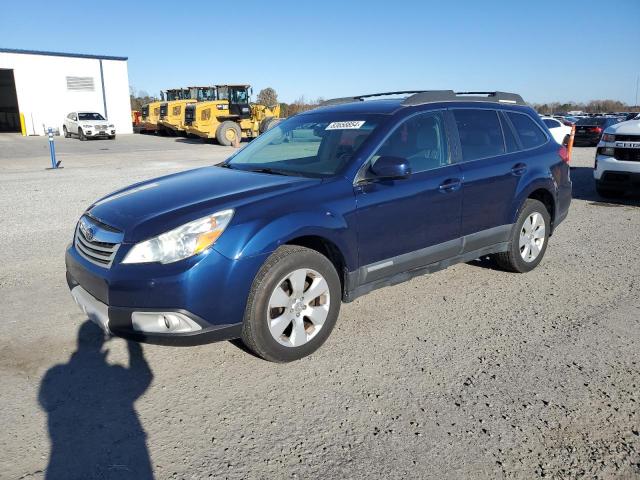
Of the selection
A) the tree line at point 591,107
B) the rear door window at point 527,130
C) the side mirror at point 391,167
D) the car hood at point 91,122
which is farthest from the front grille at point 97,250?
the tree line at point 591,107

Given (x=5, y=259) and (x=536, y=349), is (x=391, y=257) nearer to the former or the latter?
(x=536, y=349)

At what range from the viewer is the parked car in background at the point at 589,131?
907 inches

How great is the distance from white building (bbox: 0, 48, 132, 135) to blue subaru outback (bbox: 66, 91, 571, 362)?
120 ft

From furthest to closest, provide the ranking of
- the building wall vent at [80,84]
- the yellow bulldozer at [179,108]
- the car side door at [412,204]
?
the building wall vent at [80,84], the yellow bulldozer at [179,108], the car side door at [412,204]

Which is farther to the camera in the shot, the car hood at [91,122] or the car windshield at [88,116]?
the car windshield at [88,116]

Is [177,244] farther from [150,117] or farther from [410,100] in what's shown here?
[150,117]

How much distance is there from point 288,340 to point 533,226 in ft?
10.2

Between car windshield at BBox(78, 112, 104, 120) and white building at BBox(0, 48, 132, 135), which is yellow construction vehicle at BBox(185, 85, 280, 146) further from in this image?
white building at BBox(0, 48, 132, 135)

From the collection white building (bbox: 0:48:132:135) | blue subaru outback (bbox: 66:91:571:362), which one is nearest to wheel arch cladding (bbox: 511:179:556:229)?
blue subaru outback (bbox: 66:91:571:362)

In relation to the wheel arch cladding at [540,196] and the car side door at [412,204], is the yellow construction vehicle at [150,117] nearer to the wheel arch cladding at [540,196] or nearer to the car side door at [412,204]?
the wheel arch cladding at [540,196]

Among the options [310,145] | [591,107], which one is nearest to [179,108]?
[310,145]

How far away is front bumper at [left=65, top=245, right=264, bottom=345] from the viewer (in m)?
3.03

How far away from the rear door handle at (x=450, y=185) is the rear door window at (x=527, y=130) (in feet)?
4.25

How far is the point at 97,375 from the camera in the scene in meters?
3.34
